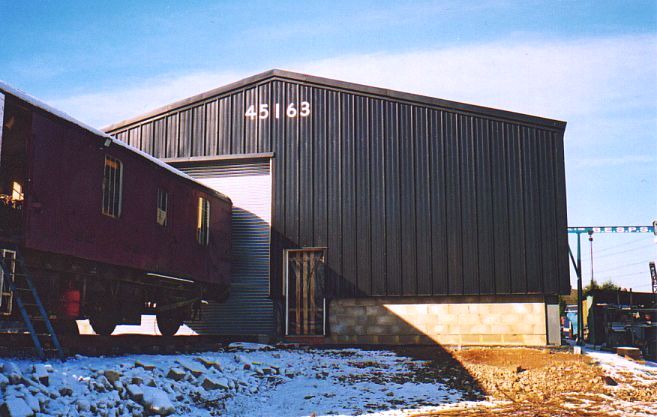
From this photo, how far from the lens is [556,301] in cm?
1852

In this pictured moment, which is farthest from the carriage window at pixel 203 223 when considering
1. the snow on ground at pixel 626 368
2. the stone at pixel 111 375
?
the snow on ground at pixel 626 368

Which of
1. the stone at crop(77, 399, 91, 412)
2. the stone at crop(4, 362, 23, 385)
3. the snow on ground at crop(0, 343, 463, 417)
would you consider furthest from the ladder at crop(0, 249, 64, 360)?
the stone at crop(77, 399, 91, 412)

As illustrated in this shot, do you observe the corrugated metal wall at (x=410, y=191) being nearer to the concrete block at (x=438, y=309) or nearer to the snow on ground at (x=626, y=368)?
the concrete block at (x=438, y=309)

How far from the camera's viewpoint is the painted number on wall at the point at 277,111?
2131 centimetres

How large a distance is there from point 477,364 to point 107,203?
30.0 ft

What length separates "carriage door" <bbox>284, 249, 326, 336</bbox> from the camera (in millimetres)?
19983

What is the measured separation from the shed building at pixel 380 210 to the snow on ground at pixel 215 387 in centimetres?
452

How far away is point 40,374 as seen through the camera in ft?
28.7

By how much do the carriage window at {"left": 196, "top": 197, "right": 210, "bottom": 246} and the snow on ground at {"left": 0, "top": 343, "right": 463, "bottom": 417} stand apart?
16.2 feet

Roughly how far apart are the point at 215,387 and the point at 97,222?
4.76m

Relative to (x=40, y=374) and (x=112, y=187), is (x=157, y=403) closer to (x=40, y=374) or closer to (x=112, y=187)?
(x=40, y=374)

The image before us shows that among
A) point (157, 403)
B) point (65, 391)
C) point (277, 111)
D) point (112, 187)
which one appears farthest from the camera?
point (277, 111)

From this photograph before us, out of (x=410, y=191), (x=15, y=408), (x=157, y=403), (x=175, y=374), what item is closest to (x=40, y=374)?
(x=15, y=408)

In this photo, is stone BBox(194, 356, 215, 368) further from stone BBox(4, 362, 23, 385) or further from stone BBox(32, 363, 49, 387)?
stone BBox(4, 362, 23, 385)
